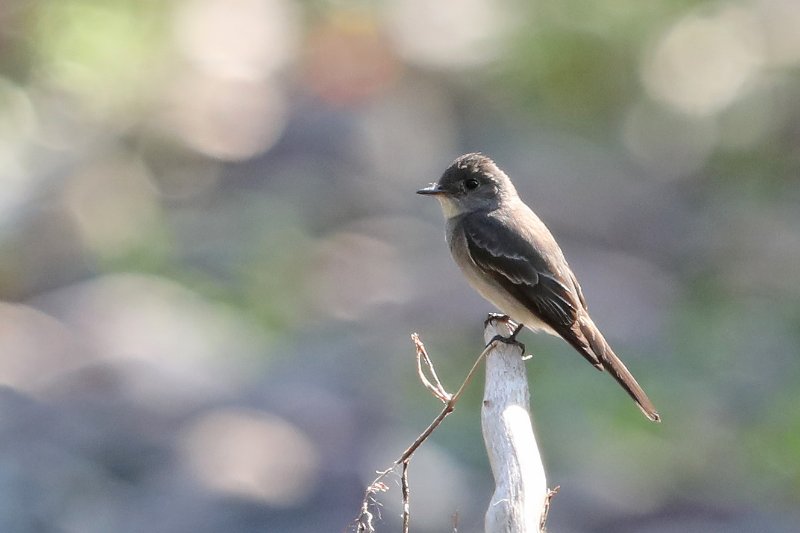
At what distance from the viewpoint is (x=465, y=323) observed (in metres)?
9.53

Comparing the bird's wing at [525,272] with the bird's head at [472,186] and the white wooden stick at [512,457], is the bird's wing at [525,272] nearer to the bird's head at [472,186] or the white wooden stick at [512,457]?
the bird's head at [472,186]

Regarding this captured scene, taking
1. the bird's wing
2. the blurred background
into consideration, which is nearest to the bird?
the bird's wing

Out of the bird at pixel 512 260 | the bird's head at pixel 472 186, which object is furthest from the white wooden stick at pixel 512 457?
the bird's head at pixel 472 186

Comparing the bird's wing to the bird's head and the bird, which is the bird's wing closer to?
the bird

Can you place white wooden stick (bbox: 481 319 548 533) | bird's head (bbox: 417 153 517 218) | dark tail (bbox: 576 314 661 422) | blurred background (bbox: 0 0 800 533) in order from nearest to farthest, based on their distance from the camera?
white wooden stick (bbox: 481 319 548 533)
dark tail (bbox: 576 314 661 422)
bird's head (bbox: 417 153 517 218)
blurred background (bbox: 0 0 800 533)

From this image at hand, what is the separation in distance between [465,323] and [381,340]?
25.0 inches

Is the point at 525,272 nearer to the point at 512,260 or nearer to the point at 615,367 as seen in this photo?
the point at 512,260

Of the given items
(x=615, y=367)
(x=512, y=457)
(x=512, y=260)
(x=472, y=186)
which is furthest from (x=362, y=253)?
(x=512, y=457)

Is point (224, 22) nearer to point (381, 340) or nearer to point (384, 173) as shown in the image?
point (384, 173)

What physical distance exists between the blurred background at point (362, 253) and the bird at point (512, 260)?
5.40ft

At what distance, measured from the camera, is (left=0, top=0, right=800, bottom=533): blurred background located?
7531 mm

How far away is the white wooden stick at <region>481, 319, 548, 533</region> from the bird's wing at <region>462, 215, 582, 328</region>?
54.0 inches


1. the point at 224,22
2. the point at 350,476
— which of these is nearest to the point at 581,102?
the point at 224,22

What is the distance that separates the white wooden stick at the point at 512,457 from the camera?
2.97 metres
